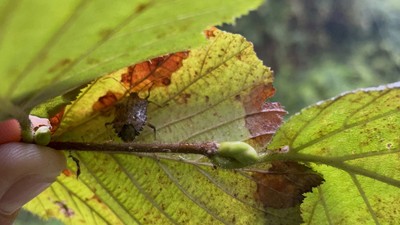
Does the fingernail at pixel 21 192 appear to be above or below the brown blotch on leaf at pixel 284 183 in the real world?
below

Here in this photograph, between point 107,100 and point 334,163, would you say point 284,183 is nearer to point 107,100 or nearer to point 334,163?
point 334,163

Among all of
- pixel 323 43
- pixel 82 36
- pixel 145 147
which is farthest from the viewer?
pixel 323 43

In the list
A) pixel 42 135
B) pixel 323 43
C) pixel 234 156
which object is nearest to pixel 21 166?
pixel 42 135

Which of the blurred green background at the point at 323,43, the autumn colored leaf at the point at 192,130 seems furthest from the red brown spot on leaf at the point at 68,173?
the blurred green background at the point at 323,43

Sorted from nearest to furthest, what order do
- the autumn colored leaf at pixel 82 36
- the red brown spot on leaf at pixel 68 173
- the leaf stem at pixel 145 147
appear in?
the autumn colored leaf at pixel 82 36 < the leaf stem at pixel 145 147 < the red brown spot on leaf at pixel 68 173

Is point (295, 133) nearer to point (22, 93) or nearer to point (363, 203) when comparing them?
point (363, 203)

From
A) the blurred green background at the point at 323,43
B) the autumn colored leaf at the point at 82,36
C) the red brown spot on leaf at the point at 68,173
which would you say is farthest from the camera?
the blurred green background at the point at 323,43

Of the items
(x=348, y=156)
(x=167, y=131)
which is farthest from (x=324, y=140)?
(x=167, y=131)

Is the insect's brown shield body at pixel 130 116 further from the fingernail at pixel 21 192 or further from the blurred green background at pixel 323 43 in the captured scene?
the blurred green background at pixel 323 43
